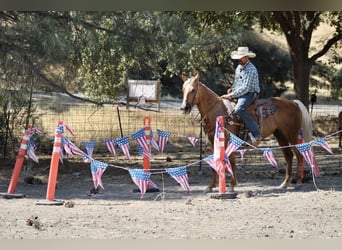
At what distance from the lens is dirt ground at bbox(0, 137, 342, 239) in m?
5.65

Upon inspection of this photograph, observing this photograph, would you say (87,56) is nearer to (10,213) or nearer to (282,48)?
(10,213)

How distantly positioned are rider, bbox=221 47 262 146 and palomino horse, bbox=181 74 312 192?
0.17 m

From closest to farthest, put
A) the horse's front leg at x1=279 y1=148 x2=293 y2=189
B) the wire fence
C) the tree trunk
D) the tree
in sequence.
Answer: the horse's front leg at x1=279 y1=148 x2=293 y2=189 → the wire fence → the tree → the tree trunk

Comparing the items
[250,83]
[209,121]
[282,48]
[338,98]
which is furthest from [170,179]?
[282,48]

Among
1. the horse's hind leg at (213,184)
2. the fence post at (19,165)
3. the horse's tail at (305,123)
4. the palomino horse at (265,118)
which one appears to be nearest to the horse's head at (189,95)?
the palomino horse at (265,118)

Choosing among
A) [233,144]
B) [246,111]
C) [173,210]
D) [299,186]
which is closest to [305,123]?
[299,186]

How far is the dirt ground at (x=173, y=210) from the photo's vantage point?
222 inches

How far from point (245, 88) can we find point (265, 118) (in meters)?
0.62

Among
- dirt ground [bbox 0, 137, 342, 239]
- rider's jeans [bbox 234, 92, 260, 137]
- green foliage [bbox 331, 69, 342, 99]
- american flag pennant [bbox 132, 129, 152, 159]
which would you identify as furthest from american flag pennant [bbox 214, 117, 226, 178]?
green foliage [bbox 331, 69, 342, 99]

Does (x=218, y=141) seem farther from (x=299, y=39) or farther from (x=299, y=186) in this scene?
(x=299, y=39)

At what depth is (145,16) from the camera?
9.59 m

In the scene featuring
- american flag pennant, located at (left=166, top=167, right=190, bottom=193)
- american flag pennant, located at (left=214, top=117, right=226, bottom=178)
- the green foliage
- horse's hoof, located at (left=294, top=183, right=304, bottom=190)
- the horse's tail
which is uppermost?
the green foliage

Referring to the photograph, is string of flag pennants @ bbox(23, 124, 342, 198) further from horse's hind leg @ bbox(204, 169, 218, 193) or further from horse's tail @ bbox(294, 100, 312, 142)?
horse's tail @ bbox(294, 100, 312, 142)

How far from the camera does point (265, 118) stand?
8.25 metres
